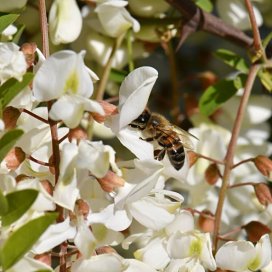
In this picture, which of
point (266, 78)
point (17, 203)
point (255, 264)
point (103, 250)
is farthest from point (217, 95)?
point (17, 203)

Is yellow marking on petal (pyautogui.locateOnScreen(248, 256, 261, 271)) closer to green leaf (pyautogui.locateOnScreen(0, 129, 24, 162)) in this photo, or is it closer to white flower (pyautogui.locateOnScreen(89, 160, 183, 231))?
white flower (pyautogui.locateOnScreen(89, 160, 183, 231))

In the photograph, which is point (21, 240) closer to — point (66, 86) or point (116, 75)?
point (66, 86)

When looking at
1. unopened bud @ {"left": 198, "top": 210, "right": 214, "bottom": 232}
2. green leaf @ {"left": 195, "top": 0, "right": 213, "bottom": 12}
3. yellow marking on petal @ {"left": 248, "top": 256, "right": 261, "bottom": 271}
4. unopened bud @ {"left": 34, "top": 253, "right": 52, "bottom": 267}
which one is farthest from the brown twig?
unopened bud @ {"left": 34, "top": 253, "right": 52, "bottom": 267}

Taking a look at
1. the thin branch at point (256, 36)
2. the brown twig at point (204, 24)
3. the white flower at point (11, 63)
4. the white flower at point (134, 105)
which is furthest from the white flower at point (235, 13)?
the white flower at point (11, 63)

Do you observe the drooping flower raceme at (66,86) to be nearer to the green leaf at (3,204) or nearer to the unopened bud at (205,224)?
the green leaf at (3,204)

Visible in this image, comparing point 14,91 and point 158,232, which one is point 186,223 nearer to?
point 158,232

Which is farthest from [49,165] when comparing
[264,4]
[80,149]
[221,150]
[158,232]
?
[264,4]
